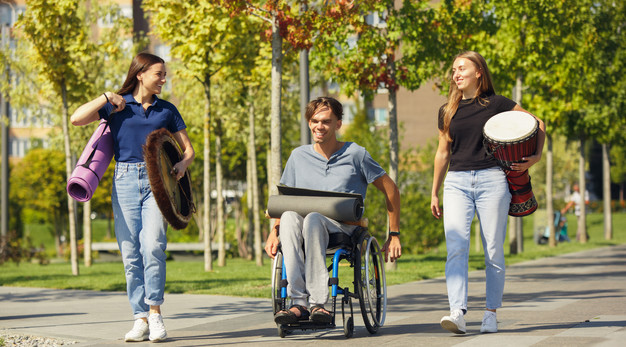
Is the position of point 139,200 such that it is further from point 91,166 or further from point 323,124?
point 323,124

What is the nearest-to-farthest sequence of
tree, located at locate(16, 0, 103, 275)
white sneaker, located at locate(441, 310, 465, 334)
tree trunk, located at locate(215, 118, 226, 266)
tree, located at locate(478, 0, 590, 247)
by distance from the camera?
white sneaker, located at locate(441, 310, 465, 334) < tree, located at locate(16, 0, 103, 275) < tree, located at locate(478, 0, 590, 247) < tree trunk, located at locate(215, 118, 226, 266)

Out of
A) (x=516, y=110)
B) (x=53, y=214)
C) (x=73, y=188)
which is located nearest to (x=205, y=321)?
(x=73, y=188)

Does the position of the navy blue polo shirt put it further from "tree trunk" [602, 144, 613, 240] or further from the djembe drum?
"tree trunk" [602, 144, 613, 240]

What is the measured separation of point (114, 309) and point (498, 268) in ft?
14.4

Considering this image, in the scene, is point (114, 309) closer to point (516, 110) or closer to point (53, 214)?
point (516, 110)

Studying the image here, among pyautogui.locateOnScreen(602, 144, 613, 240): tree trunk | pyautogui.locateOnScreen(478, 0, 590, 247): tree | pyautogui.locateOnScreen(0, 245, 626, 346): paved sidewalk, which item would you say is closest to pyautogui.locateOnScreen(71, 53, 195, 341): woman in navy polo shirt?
pyautogui.locateOnScreen(0, 245, 626, 346): paved sidewalk

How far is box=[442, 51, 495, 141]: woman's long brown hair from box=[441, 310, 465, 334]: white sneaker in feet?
4.25

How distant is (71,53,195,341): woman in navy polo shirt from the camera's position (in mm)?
6555

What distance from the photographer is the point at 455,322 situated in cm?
626

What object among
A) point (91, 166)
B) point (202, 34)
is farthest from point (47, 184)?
point (91, 166)

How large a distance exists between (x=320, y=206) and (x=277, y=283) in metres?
0.69

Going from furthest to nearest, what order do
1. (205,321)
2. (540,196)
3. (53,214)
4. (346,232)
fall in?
(540,196), (53,214), (205,321), (346,232)

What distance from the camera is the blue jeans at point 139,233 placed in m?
6.55

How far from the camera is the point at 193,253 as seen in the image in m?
26.1
